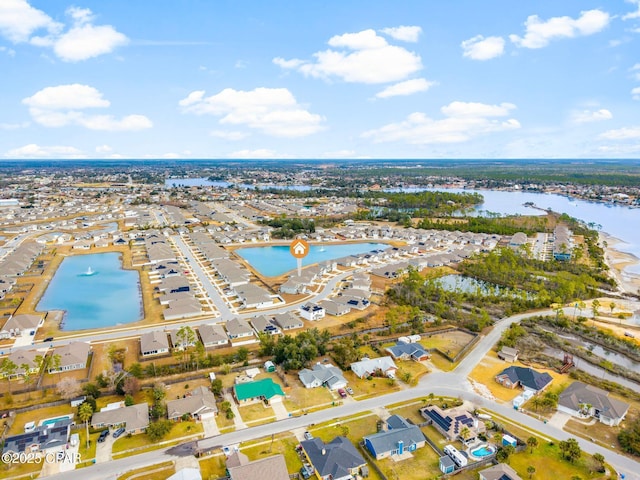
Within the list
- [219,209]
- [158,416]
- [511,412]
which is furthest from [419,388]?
[219,209]

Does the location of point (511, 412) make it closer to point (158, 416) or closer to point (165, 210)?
point (158, 416)

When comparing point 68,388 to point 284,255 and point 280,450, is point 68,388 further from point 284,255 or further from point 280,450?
point 284,255

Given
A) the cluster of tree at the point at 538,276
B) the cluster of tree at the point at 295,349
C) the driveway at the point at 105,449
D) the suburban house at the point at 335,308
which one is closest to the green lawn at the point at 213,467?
the driveway at the point at 105,449

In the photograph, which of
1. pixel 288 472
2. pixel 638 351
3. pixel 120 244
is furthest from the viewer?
pixel 120 244

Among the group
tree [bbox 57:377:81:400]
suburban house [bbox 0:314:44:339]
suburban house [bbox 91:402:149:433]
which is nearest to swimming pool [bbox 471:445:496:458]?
suburban house [bbox 91:402:149:433]

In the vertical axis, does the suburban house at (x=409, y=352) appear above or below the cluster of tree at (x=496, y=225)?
below

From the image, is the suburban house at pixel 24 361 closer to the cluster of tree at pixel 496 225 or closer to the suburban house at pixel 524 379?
the suburban house at pixel 524 379
